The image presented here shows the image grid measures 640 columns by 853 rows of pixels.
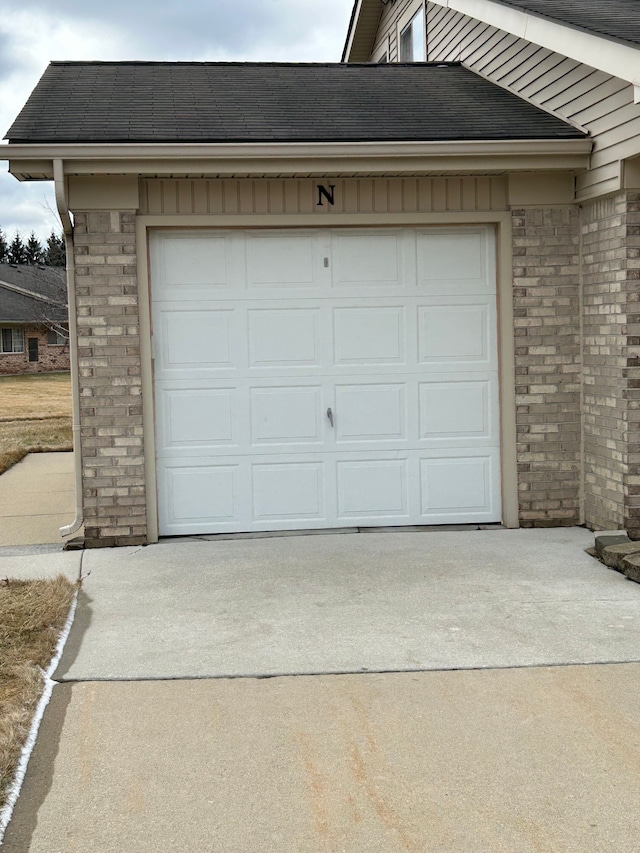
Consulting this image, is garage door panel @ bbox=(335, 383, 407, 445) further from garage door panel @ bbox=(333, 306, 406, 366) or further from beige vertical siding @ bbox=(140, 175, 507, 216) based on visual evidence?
beige vertical siding @ bbox=(140, 175, 507, 216)

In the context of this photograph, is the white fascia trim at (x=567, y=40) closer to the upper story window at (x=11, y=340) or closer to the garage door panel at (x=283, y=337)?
the garage door panel at (x=283, y=337)

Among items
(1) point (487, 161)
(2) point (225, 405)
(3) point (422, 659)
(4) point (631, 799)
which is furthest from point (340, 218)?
(4) point (631, 799)

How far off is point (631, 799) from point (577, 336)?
208 inches

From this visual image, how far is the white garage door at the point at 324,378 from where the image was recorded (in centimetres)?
830

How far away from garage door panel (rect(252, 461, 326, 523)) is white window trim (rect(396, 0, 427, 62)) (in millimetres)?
6749

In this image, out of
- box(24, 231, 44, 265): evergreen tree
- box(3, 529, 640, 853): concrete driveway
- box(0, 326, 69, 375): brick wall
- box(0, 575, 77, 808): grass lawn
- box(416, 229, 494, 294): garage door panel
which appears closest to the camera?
box(3, 529, 640, 853): concrete driveway

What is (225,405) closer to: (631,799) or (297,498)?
(297,498)

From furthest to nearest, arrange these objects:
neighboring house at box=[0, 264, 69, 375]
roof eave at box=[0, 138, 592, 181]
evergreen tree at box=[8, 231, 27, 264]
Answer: evergreen tree at box=[8, 231, 27, 264]
neighboring house at box=[0, 264, 69, 375]
roof eave at box=[0, 138, 592, 181]

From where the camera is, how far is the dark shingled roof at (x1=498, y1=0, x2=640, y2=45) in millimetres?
7102

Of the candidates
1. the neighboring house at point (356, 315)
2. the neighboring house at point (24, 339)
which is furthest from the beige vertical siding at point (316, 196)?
the neighboring house at point (24, 339)

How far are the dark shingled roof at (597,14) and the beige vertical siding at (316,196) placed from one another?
1323mm

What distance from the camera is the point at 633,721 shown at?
430cm

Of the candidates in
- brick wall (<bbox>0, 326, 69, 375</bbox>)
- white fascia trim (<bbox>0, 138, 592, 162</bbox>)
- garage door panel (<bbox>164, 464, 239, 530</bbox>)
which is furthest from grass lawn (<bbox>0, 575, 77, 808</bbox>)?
brick wall (<bbox>0, 326, 69, 375</bbox>)

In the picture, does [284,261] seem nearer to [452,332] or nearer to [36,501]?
[452,332]
